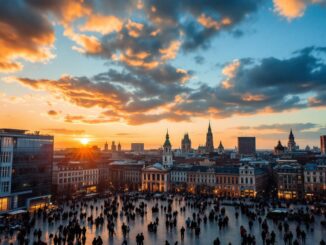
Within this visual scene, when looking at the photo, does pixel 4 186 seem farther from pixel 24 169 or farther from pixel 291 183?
pixel 291 183

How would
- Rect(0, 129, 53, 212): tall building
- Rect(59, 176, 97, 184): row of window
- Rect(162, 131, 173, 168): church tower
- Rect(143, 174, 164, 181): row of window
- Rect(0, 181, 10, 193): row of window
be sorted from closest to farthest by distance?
Rect(0, 181, 10, 193): row of window → Rect(0, 129, 53, 212): tall building → Rect(59, 176, 97, 184): row of window → Rect(143, 174, 164, 181): row of window → Rect(162, 131, 173, 168): church tower

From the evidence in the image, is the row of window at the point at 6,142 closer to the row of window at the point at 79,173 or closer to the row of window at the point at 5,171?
the row of window at the point at 5,171

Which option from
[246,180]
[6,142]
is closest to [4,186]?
[6,142]

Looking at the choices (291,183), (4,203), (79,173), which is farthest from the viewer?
(79,173)

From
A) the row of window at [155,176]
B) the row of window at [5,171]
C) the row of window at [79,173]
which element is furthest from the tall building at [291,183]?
the row of window at [5,171]

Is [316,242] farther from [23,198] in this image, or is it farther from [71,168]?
[71,168]

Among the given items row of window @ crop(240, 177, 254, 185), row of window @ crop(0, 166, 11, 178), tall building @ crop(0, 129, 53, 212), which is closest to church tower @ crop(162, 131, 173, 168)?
row of window @ crop(240, 177, 254, 185)

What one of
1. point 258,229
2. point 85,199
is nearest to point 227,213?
point 258,229

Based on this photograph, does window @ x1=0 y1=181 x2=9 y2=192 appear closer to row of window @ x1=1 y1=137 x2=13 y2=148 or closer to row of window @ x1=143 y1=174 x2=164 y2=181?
row of window @ x1=1 y1=137 x2=13 y2=148

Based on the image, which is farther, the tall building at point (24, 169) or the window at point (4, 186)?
the tall building at point (24, 169)
